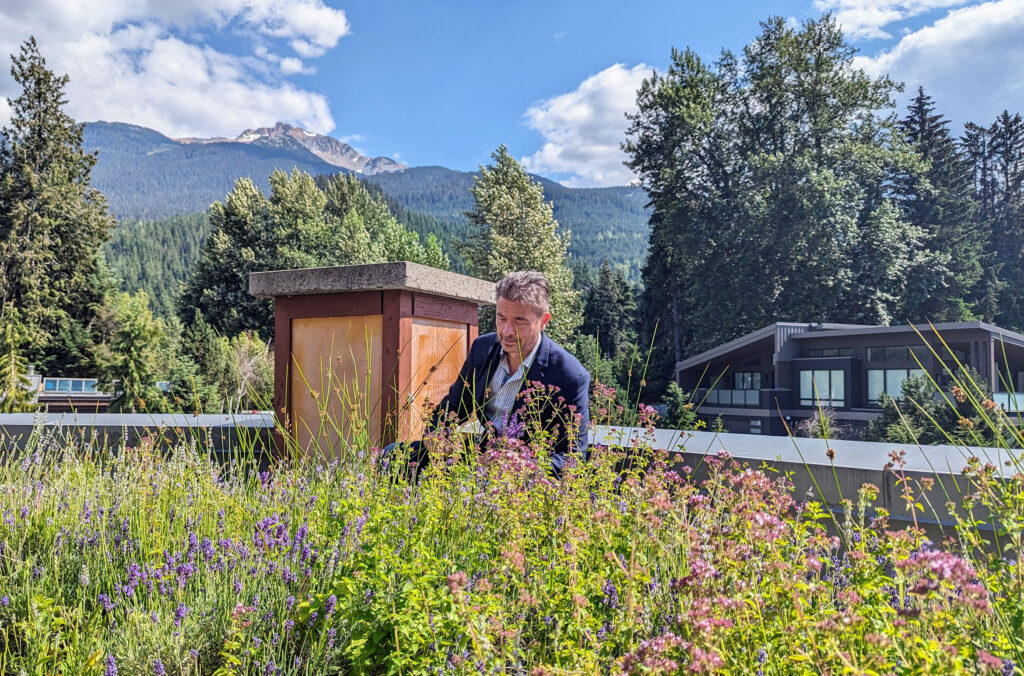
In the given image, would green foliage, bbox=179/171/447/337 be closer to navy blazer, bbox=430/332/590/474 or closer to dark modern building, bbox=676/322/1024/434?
dark modern building, bbox=676/322/1024/434

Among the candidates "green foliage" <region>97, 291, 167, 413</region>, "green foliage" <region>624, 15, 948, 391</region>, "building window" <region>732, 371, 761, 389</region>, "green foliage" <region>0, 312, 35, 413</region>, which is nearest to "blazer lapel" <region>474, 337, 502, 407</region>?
"green foliage" <region>0, 312, 35, 413</region>

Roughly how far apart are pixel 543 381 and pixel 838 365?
23238 mm

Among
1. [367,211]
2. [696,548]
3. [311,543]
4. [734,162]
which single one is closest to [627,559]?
[696,548]

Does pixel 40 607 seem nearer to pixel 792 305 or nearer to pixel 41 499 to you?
pixel 41 499

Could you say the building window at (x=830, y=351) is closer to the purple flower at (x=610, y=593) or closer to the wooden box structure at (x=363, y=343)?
the wooden box structure at (x=363, y=343)

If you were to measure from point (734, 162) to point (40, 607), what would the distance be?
33.4 metres

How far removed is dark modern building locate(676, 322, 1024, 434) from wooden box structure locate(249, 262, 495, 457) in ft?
Result: 59.6

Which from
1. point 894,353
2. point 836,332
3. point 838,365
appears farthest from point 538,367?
point 838,365

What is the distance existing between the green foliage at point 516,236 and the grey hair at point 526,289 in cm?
2874

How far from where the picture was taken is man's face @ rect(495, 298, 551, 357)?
3.13 m

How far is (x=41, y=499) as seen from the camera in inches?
103

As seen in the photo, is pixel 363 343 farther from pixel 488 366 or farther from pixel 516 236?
pixel 516 236

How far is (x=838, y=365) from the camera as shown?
23.6 m

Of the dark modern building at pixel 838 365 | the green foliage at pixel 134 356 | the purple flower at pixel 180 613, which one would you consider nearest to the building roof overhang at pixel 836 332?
the dark modern building at pixel 838 365
